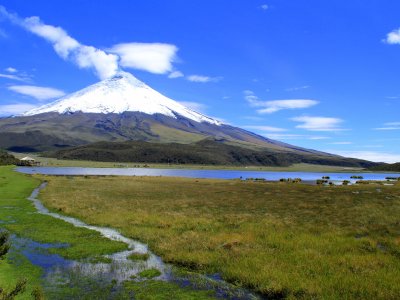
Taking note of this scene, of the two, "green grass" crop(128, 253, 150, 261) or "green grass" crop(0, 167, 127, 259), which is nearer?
"green grass" crop(128, 253, 150, 261)

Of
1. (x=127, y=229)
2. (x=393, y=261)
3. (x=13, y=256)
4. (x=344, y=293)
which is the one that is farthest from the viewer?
(x=127, y=229)

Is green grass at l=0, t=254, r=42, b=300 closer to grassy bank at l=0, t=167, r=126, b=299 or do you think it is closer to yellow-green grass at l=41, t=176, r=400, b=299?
grassy bank at l=0, t=167, r=126, b=299

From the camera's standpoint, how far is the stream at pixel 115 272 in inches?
740

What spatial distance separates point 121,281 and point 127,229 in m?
14.3

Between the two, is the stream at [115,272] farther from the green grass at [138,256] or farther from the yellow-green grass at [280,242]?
the yellow-green grass at [280,242]

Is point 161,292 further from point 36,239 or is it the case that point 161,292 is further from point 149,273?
point 36,239

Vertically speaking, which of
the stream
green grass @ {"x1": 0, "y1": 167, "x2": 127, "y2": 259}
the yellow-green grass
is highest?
the yellow-green grass

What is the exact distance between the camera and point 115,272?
21047 millimetres

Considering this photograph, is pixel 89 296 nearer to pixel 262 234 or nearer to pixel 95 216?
pixel 262 234

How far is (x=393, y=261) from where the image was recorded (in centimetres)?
2203

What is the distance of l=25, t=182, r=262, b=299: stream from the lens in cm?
1880

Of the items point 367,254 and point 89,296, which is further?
point 367,254

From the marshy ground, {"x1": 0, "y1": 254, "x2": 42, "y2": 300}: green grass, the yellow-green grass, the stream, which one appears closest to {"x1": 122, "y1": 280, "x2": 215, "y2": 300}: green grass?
the marshy ground

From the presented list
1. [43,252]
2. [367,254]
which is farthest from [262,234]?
[43,252]
